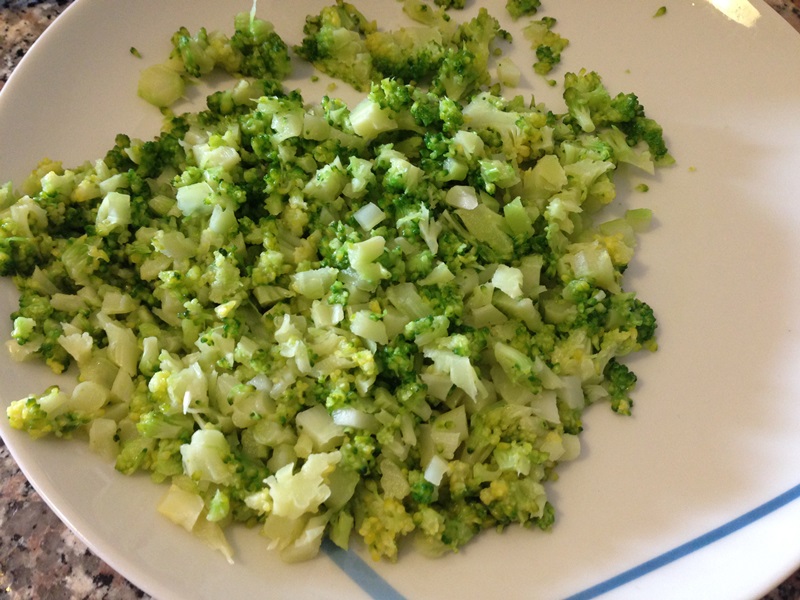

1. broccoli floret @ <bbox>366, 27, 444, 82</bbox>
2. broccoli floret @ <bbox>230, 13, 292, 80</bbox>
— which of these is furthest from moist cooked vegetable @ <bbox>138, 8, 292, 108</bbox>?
broccoli floret @ <bbox>366, 27, 444, 82</bbox>

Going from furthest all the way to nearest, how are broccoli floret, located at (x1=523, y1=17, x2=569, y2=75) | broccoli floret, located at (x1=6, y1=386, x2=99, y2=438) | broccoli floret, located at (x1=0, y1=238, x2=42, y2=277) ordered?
broccoli floret, located at (x1=523, y1=17, x2=569, y2=75), broccoli floret, located at (x1=0, y1=238, x2=42, y2=277), broccoli floret, located at (x1=6, y1=386, x2=99, y2=438)

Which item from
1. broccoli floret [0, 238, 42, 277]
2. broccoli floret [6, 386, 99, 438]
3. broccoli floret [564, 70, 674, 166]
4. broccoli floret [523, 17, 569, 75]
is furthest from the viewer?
broccoli floret [523, 17, 569, 75]

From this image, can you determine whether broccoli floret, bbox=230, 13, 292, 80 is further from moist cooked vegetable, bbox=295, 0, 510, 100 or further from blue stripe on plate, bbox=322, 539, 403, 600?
blue stripe on plate, bbox=322, 539, 403, 600

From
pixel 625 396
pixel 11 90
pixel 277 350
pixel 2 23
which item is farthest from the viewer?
pixel 2 23

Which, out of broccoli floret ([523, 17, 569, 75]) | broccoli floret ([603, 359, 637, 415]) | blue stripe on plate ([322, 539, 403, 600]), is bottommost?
blue stripe on plate ([322, 539, 403, 600])

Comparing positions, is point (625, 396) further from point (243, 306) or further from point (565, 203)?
point (243, 306)

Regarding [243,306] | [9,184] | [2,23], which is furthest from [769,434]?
[2,23]

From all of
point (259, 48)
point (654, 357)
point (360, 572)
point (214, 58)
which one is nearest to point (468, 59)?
point (259, 48)
